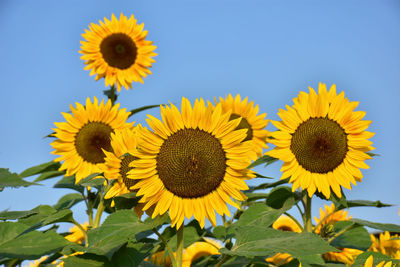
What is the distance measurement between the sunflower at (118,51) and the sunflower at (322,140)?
2.73 m

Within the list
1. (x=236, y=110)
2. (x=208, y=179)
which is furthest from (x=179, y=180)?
(x=236, y=110)

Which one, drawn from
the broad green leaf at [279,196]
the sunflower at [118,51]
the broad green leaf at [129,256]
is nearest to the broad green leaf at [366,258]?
the broad green leaf at [279,196]

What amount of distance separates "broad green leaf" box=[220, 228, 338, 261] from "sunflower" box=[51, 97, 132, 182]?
2131 mm

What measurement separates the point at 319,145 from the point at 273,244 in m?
1.26

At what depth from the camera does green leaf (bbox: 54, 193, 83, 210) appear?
3826 millimetres

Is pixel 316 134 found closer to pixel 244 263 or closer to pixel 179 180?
pixel 244 263

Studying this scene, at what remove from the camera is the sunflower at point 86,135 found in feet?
13.5

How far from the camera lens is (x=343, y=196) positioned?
3.08 meters

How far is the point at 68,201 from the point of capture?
13.0 ft

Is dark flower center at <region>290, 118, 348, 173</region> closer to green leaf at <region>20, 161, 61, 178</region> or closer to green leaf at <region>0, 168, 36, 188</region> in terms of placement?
green leaf at <region>0, 168, 36, 188</region>

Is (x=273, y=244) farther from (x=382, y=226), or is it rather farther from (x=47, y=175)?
(x=47, y=175)

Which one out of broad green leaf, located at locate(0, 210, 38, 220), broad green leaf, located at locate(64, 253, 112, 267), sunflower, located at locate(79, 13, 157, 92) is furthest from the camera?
sunflower, located at locate(79, 13, 157, 92)

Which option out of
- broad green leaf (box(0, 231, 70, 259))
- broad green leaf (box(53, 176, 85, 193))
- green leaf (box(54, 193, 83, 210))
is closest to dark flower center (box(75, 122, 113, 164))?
broad green leaf (box(53, 176, 85, 193))

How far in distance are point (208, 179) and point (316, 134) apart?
112 centimetres
